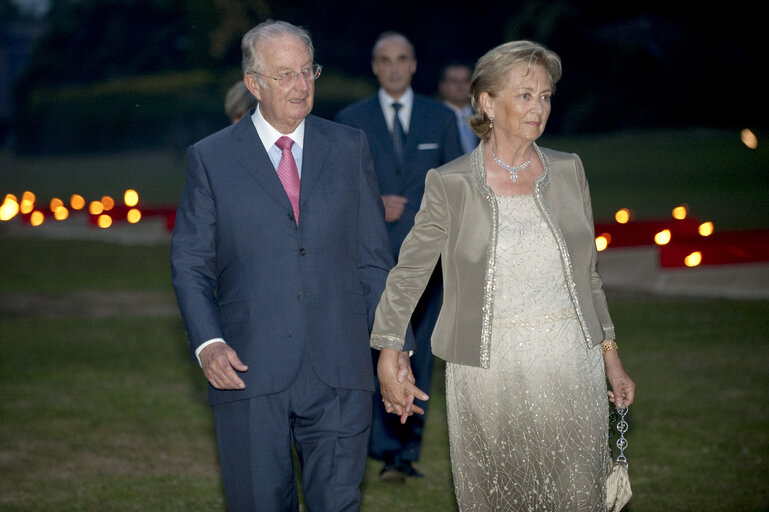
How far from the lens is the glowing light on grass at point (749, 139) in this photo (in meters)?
A: 34.7

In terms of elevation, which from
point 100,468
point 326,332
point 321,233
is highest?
point 321,233

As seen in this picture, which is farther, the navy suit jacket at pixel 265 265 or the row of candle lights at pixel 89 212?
the row of candle lights at pixel 89 212

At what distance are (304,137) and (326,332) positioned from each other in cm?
78

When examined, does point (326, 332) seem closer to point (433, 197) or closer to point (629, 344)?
point (433, 197)

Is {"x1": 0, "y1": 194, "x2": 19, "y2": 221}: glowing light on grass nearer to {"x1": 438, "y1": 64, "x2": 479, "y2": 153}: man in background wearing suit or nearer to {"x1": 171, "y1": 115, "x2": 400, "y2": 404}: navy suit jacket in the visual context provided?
{"x1": 438, "y1": 64, "x2": 479, "y2": 153}: man in background wearing suit

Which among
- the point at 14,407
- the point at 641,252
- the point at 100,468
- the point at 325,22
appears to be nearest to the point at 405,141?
Answer: the point at 100,468

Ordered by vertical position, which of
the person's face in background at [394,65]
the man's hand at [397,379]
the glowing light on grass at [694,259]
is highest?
the person's face in background at [394,65]

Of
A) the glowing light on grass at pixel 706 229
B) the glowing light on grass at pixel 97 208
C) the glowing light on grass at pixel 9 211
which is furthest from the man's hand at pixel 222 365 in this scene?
the glowing light on grass at pixel 9 211

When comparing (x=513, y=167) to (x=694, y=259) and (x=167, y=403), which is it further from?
(x=694, y=259)

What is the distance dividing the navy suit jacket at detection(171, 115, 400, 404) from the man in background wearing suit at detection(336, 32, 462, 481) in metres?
2.90

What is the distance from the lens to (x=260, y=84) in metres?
4.64

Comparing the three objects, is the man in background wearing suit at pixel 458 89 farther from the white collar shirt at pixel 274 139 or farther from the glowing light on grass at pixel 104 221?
the glowing light on grass at pixel 104 221

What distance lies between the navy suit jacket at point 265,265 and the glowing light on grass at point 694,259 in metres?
11.5

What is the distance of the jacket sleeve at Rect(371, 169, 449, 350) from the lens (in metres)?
4.46
